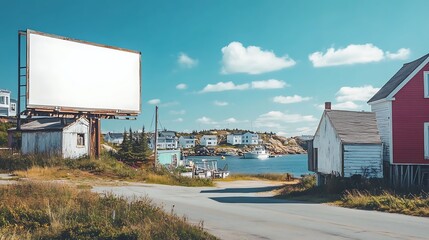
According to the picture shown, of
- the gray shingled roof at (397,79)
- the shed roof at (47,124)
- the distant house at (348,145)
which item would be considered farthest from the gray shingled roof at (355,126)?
the shed roof at (47,124)

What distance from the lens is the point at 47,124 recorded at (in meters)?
39.0

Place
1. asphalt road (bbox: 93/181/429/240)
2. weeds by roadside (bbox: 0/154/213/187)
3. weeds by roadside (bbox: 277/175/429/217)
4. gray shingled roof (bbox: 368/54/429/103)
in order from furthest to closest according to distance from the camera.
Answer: weeds by roadside (bbox: 0/154/213/187), gray shingled roof (bbox: 368/54/429/103), weeds by roadside (bbox: 277/175/429/217), asphalt road (bbox: 93/181/429/240)

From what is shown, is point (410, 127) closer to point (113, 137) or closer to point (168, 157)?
point (168, 157)

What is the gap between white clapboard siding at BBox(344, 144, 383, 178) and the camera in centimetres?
2711

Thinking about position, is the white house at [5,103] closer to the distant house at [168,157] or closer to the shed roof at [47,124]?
the distant house at [168,157]

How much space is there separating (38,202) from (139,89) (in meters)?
24.9

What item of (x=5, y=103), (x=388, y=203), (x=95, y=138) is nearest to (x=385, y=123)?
(x=388, y=203)

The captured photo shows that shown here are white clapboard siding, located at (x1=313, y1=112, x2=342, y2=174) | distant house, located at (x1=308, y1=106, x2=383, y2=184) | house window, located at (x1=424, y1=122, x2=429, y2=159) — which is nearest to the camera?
house window, located at (x1=424, y1=122, x2=429, y2=159)

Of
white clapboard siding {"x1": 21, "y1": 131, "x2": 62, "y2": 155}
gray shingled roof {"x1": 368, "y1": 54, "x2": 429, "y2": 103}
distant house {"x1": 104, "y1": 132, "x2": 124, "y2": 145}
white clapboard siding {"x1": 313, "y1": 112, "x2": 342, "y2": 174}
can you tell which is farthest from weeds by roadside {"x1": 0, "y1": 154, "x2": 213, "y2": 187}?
distant house {"x1": 104, "y1": 132, "x2": 124, "y2": 145}

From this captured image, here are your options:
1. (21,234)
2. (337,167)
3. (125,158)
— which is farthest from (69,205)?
(125,158)

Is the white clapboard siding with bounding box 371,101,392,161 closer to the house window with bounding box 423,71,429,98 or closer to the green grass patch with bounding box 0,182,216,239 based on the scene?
the house window with bounding box 423,71,429,98

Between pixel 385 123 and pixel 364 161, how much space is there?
9.48 feet

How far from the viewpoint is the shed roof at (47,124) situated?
37.6 metres

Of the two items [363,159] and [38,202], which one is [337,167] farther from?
[38,202]
